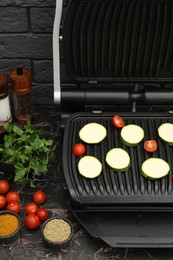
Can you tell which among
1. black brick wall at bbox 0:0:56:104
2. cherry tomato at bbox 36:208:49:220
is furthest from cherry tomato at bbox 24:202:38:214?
black brick wall at bbox 0:0:56:104

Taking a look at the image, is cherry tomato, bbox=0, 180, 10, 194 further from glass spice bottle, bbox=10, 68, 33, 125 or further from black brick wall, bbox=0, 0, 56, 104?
black brick wall, bbox=0, 0, 56, 104

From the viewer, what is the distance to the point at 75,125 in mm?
1496

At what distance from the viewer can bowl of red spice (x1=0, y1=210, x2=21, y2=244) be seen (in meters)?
1.27

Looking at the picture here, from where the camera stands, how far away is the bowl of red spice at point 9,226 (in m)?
1.27

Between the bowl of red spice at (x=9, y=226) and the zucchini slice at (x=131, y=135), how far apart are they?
15.8 inches

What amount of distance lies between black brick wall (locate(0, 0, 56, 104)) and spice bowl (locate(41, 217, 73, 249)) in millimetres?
610

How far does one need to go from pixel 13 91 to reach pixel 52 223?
0.50 meters

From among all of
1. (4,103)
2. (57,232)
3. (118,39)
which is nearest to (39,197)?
(57,232)

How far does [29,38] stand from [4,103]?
247 mm

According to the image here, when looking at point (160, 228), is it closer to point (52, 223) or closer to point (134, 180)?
point (134, 180)

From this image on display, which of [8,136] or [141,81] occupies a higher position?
[141,81]

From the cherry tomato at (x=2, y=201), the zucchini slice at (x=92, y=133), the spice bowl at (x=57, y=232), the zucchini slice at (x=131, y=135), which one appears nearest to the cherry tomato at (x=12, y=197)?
the cherry tomato at (x=2, y=201)

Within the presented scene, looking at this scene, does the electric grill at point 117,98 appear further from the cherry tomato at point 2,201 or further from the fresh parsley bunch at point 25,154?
the cherry tomato at point 2,201

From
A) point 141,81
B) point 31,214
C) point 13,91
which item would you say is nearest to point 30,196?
point 31,214
